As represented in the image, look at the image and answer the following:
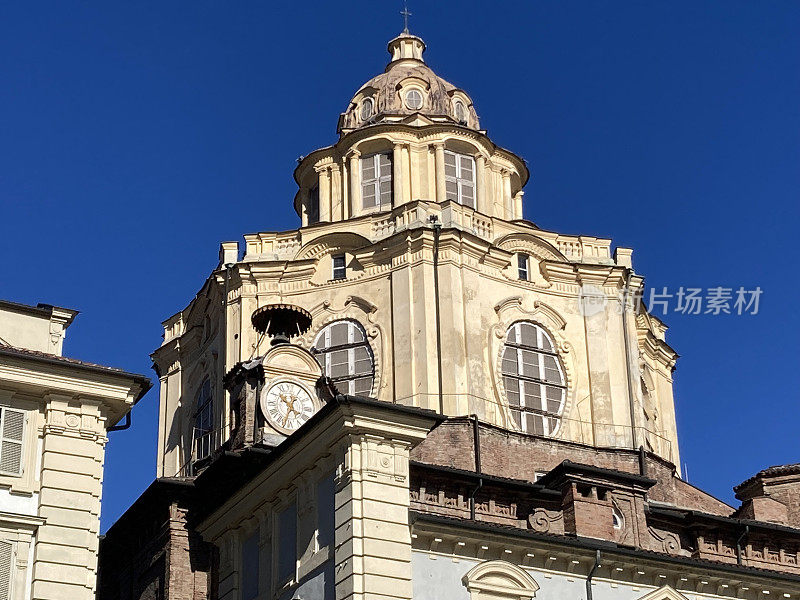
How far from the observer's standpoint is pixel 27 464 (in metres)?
30.7

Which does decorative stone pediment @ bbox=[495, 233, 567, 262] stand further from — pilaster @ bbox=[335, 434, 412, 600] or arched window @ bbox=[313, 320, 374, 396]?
pilaster @ bbox=[335, 434, 412, 600]

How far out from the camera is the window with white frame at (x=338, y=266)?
51.5 meters

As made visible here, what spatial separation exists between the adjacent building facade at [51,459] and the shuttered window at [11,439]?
19mm

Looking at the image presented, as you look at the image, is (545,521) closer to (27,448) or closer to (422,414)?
(422,414)

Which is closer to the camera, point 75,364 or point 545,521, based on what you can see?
point 75,364

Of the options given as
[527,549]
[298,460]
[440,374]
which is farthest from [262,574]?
[440,374]

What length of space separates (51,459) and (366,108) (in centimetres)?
2901

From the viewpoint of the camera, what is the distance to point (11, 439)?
30875mm

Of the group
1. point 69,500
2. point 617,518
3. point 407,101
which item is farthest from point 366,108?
point 69,500

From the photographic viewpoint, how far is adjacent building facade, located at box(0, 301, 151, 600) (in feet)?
97.2

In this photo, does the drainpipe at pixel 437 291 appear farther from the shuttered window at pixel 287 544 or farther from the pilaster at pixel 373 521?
the pilaster at pixel 373 521

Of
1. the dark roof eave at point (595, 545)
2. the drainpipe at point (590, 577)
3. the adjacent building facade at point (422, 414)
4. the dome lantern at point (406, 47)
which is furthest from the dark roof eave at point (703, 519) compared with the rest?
the dome lantern at point (406, 47)

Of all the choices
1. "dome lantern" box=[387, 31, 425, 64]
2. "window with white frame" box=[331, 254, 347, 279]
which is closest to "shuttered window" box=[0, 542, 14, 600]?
"window with white frame" box=[331, 254, 347, 279]

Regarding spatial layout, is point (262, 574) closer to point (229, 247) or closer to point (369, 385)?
point (369, 385)
